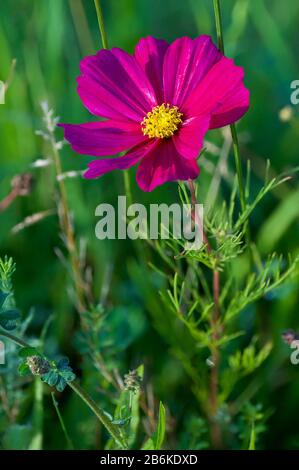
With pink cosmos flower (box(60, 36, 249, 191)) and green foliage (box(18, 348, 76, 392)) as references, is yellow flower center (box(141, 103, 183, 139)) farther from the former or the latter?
green foliage (box(18, 348, 76, 392))

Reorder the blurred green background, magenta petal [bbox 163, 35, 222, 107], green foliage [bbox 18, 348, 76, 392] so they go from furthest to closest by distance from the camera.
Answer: the blurred green background, magenta petal [bbox 163, 35, 222, 107], green foliage [bbox 18, 348, 76, 392]

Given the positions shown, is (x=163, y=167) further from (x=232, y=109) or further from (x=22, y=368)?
(x=22, y=368)

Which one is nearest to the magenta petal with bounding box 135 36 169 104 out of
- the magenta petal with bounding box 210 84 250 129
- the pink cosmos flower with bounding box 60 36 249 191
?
the pink cosmos flower with bounding box 60 36 249 191

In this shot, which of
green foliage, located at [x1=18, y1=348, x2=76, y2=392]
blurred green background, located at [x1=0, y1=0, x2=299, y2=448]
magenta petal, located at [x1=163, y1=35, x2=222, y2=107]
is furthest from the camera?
blurred green background, located at [x1=0, y1=0, x2=299, y2=448]

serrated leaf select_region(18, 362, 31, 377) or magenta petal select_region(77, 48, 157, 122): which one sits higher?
magenta petal select_region(77, 48, 157, 122)

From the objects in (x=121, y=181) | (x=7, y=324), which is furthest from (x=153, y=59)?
(x=121, y=181)

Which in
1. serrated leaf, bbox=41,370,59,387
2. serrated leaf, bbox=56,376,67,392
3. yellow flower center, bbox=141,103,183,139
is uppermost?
yellow flower center, bbox=141,103,183,139

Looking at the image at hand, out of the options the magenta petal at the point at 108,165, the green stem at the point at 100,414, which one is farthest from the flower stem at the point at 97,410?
the magenta petal at the point at 108,165
